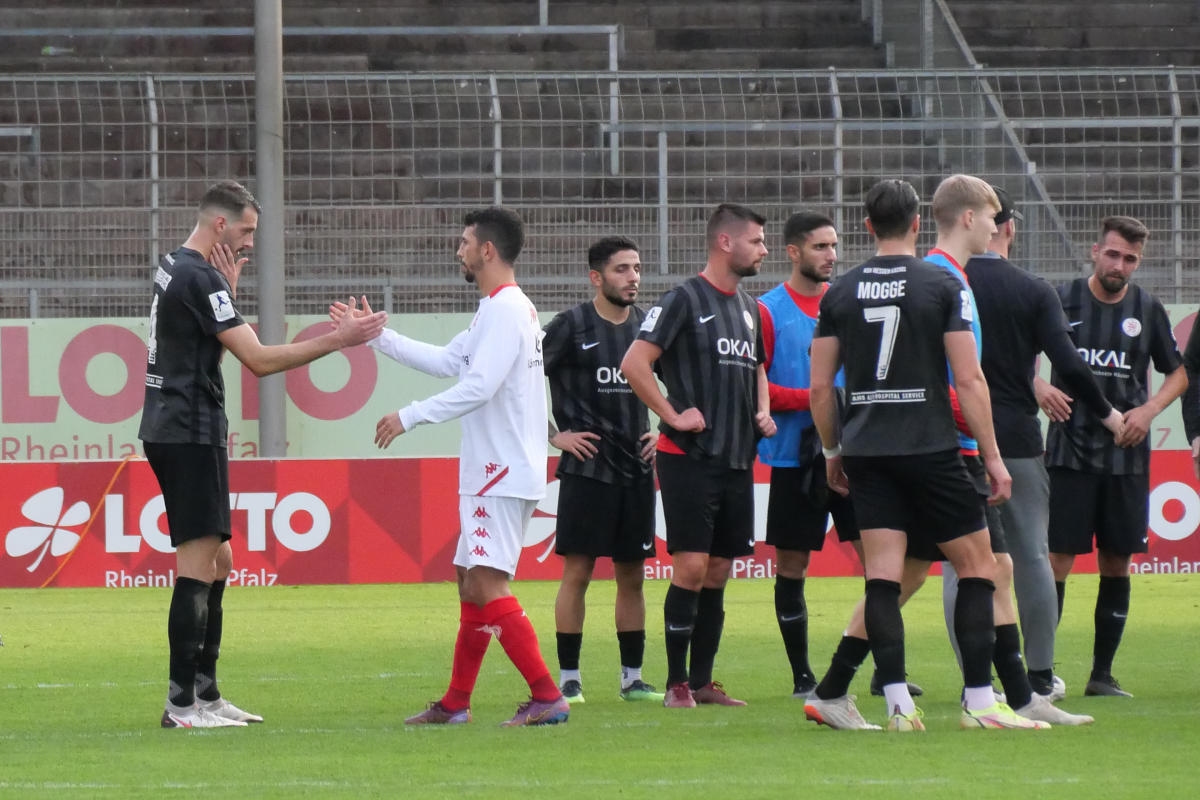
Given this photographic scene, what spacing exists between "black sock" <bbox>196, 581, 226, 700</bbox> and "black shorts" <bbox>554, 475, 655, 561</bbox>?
153 cm

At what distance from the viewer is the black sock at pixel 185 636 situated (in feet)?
22.8

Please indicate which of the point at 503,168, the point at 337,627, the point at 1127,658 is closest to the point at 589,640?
the point at 337,627

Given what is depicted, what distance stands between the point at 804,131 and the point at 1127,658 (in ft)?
30.2

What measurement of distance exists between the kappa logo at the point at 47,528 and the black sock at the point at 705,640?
7807 mm

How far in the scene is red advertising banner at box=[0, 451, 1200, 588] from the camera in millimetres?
14219

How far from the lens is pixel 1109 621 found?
784 cm

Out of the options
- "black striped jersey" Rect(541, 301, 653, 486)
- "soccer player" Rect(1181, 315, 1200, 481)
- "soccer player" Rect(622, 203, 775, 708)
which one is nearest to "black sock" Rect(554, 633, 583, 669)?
"soccer player" Rect(622, 203, 775, 708)

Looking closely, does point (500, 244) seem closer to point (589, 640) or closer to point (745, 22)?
point (589, 640)

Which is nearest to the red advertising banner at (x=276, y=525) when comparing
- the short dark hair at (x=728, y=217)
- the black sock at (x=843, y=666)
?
the short dark hair at (x=728, y=217)

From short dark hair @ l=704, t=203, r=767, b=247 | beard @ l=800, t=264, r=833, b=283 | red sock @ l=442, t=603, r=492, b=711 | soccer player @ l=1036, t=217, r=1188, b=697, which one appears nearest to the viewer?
red sock @ l=442, t=603, r=492, b=711

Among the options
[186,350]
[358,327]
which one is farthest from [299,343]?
[186,350]

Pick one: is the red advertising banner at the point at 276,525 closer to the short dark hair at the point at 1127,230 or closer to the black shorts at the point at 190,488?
the short dark hair at the point at 1127,230

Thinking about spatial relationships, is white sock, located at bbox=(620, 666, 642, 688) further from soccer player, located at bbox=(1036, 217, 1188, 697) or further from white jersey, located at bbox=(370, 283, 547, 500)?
soccer player, located at bbox=(1036, 217, 1188, 697)

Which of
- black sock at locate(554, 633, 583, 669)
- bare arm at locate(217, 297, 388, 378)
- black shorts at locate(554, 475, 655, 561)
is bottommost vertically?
black sock at locate(554, 633, 583, 669)
